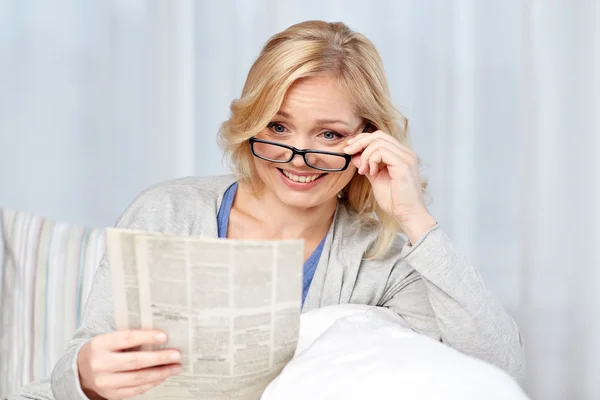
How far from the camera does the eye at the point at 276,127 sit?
1.71m

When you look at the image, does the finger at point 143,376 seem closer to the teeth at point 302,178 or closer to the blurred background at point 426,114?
the teeth at point 302,178

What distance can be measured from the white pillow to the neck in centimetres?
53

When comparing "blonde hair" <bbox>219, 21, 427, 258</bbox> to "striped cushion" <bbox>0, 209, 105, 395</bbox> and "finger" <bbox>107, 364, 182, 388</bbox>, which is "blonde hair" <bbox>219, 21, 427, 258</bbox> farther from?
"finger" <bbox>107, 364, 182, 388</bbox>

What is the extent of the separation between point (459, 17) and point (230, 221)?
3.75 feet

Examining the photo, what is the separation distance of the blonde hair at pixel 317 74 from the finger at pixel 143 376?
626mm

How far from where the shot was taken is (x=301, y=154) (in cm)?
164

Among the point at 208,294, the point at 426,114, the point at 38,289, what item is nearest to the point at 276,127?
the point at 208,294

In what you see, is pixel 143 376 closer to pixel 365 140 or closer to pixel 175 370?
pixel 175 370

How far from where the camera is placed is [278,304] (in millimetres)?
1193

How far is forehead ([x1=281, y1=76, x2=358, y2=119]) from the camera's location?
5.45 ft

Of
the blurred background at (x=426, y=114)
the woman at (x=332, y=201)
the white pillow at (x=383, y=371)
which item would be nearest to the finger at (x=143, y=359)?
the white pillow at (x=383, y=371)

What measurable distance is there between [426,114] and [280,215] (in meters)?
0.86

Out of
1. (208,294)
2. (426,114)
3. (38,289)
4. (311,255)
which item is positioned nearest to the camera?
(208,294)

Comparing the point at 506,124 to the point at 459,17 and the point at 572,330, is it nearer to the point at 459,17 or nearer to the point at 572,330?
the point at 459,17
